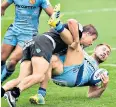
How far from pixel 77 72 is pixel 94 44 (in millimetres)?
5984

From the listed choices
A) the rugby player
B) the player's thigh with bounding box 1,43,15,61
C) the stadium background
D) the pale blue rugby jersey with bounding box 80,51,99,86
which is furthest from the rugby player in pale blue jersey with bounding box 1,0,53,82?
the pale blue rugby jersey with bounding box 80,51,99,86

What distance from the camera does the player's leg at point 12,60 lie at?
10.6m

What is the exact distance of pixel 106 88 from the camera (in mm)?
10617

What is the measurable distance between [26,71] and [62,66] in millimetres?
592

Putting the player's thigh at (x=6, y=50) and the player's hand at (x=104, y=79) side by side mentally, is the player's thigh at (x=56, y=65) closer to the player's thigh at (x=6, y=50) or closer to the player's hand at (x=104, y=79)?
the player's hand at (x=104, y=79)

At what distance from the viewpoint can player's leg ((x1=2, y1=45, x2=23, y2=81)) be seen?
10617 millimetres

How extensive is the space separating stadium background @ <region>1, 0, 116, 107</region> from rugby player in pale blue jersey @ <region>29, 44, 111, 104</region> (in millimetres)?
162

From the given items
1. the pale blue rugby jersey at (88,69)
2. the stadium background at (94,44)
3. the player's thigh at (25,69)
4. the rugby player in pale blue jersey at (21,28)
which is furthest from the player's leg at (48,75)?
the rugby player in pale blue jersey at (21,28)

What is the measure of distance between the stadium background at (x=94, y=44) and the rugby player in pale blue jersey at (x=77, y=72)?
0.53ft

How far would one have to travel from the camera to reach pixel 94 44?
15.7m

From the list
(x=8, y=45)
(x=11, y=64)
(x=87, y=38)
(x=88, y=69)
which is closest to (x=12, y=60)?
(x=11, y=64)

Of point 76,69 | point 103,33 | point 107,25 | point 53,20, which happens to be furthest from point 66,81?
point 107,25

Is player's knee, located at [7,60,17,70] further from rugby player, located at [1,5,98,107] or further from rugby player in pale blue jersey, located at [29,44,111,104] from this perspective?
rugby player, located at [1,5,98,107]

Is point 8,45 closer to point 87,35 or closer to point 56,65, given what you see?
point 56,65
